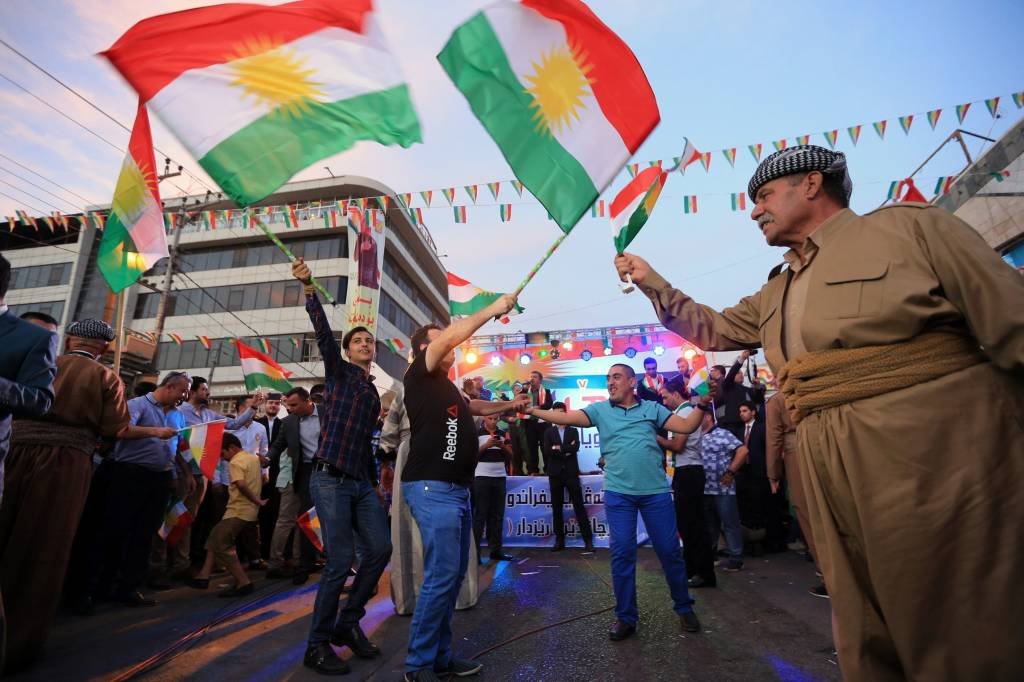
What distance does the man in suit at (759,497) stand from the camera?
7.76 m

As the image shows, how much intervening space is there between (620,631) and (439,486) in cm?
193

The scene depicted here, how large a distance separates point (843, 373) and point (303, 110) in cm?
355

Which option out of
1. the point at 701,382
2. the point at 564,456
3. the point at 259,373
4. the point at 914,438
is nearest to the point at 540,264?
the point at 914,438

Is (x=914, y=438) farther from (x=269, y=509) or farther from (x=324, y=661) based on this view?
(x=269, y=509)

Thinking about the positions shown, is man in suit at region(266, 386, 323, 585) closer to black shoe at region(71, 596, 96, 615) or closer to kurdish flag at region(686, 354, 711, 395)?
black shoe at region(71, 596, 96, 615)

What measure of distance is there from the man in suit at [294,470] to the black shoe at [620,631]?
3.89 metres

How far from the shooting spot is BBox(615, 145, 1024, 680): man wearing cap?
1.36m

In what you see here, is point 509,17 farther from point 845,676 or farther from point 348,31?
point 845,676

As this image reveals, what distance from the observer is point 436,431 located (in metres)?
3.46

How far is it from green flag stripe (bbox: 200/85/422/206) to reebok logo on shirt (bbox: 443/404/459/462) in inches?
73.0

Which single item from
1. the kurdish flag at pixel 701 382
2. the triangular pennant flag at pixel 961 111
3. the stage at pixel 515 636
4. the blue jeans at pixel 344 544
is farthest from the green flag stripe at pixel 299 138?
the triangular pennant flag at pixel 961 111

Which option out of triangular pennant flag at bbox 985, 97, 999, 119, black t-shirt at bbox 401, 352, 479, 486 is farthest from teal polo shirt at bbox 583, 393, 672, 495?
triangular pennant flag at bbox 985, 97, 999, 119

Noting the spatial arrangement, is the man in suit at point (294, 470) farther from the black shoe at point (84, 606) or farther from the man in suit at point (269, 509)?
the black shoe at point (84, 606)

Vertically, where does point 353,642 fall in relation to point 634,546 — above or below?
below
